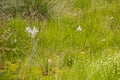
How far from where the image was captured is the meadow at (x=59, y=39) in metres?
4.16

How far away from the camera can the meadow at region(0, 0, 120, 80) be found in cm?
416

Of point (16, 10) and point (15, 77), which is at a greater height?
point (16, 10)

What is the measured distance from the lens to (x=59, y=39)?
17.6ft

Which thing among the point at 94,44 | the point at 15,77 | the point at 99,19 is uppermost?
the point at 99,19

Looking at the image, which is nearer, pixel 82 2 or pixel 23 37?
pixel 23 37

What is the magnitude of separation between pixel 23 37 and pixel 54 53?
0.52 meters

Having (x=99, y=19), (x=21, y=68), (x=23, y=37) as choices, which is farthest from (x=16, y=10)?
(x=21, y=68)

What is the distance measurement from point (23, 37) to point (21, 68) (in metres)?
0.91

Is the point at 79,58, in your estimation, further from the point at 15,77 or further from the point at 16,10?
the point at 16,10

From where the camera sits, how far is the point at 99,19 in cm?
629

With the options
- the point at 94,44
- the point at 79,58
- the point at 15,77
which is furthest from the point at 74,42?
the point at 15,77

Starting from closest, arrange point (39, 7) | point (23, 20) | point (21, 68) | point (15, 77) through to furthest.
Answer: point (15, 77), point (21, 68), point (23, 20), point (39, 7)

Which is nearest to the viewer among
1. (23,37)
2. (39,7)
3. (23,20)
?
(23,37)

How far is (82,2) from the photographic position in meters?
6.83
